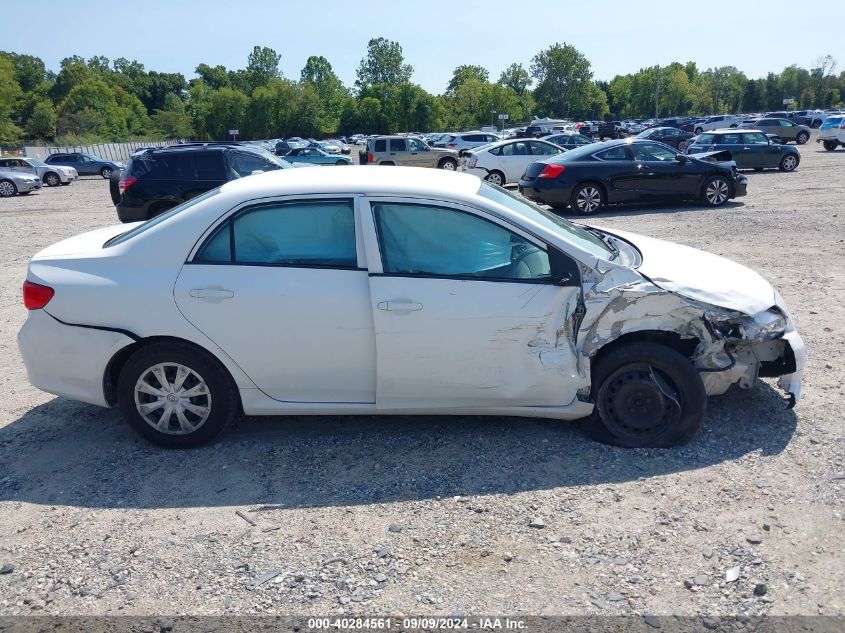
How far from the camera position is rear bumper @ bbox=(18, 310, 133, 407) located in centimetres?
425

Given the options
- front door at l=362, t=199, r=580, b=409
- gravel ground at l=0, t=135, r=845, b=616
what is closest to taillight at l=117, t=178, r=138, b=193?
gravel ground at l=0, t=135, r=845, b=616

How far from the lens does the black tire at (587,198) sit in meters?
15.0

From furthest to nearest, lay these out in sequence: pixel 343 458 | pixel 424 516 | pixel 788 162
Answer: pixel 788 162 → pixel 343 458 → pixel 424 516

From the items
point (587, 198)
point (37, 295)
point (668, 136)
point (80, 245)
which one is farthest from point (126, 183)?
point (668, 136)

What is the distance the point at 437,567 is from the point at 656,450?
68.8 inches

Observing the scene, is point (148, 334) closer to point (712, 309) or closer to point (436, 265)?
point (436, 265)

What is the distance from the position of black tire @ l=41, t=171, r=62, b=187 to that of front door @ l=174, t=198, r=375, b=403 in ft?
110

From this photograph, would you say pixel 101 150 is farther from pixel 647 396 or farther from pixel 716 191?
pixel 647 396

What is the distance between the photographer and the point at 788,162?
23562mm

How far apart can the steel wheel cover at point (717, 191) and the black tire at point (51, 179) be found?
29816 millimetres

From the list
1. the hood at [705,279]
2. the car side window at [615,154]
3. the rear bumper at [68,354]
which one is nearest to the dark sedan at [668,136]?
the car side window at [615,154]

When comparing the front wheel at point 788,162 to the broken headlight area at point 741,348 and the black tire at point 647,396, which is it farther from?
the black tire at point 647,396

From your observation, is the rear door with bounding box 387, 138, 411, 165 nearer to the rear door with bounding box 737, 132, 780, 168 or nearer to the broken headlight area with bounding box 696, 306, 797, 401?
the rear door with bounding box 737, 132, 780, 168

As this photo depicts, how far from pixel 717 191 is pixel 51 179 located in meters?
30.4
